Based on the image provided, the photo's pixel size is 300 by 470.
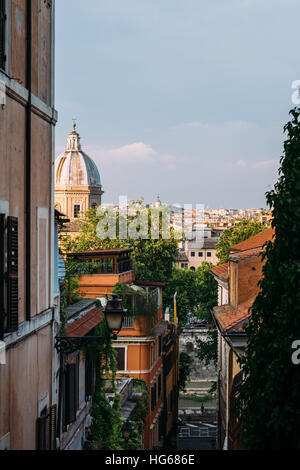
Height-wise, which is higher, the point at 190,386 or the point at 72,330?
the point at 72,330

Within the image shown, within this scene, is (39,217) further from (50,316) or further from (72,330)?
(72,330)

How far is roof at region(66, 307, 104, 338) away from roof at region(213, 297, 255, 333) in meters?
4.63

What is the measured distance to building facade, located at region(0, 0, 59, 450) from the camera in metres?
8.57

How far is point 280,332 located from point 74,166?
114961 millimetres

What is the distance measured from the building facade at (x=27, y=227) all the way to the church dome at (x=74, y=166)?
113257 mm

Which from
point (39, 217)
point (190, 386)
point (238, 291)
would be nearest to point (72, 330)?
point (39, 217)

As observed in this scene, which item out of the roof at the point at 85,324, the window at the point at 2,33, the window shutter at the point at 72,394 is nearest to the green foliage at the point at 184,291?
the roof at the point at 85,324

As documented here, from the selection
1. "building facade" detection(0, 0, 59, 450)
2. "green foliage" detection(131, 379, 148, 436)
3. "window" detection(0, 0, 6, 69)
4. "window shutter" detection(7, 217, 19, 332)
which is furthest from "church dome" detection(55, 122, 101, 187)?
"window shutter" detection(7, 217, 19, 332)

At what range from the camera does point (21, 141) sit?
938 centimetres

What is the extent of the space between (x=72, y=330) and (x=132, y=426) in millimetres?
5373

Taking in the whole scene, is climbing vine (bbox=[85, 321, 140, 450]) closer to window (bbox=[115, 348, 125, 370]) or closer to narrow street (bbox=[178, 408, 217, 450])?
window (bbox=[115, 348, 125, 370])

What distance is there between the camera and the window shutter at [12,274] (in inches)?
336

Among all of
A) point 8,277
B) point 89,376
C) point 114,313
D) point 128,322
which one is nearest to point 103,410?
point 89,376

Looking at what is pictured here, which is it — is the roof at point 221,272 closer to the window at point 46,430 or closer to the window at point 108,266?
the window at point 108,266
